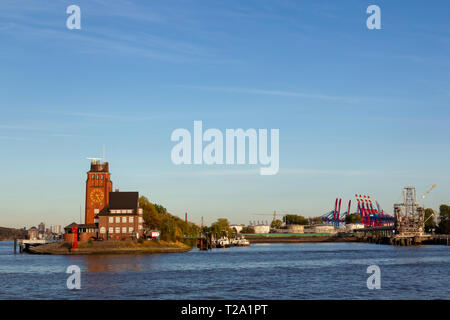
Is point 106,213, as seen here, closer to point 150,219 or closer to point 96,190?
point 96,190

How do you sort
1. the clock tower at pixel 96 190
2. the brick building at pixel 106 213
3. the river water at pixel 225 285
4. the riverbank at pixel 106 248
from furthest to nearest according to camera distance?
the clock tower at pixel 96 190 → the brick building at pixel 106 213 → the riverbank at pixel 106 248 → the river water at pixel 225 285

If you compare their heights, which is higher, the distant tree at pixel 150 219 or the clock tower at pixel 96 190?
the clock tower at pixel 96 190

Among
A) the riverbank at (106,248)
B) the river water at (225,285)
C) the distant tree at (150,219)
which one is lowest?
the riverbank at (106,248)

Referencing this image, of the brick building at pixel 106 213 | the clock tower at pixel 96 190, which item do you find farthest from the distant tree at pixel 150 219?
the clock tower at pixel 96 190

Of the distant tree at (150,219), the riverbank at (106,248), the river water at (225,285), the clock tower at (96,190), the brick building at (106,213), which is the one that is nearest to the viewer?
the river water at (225,285)

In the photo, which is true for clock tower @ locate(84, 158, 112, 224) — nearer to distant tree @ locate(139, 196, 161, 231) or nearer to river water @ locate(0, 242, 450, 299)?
distant tree @ locate(139, 196, 161, 231)

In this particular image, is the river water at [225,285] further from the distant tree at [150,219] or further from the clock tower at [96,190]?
the distant tree at [150,219]

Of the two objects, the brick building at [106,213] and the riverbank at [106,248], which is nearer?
the riverbank at [106,248]

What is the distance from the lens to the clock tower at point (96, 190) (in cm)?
13725

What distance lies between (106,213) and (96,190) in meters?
10.6
